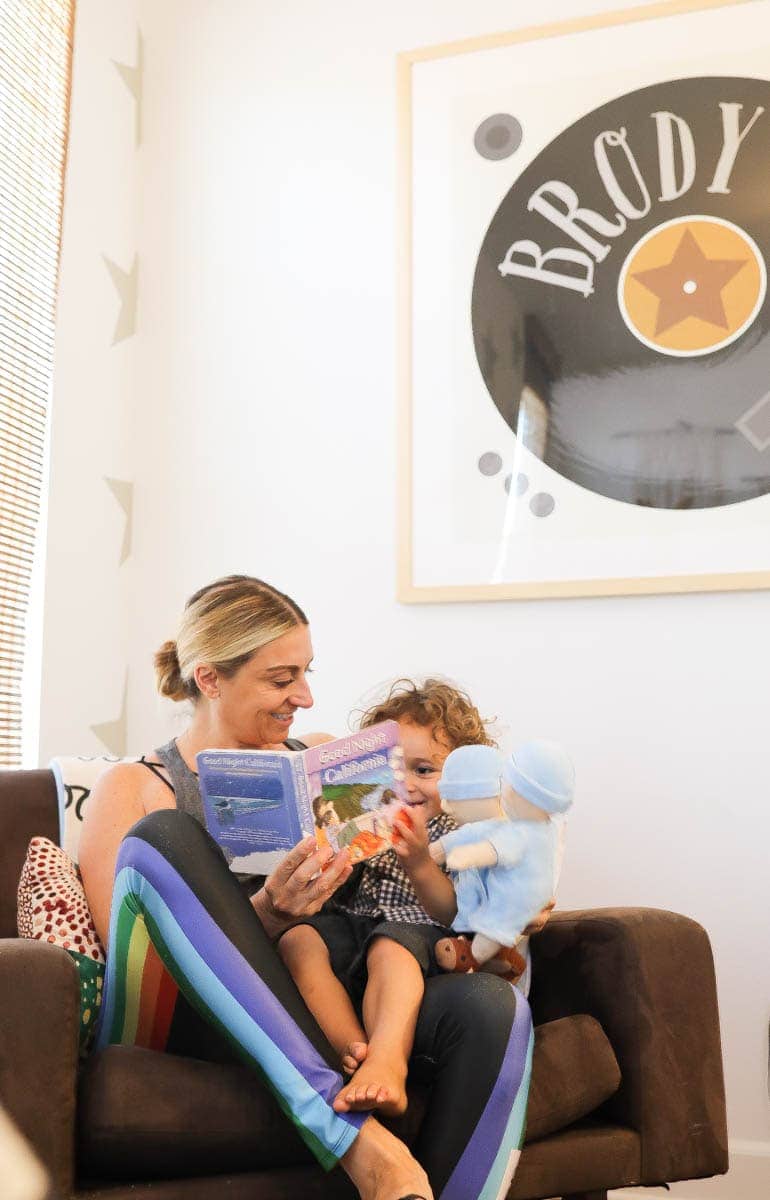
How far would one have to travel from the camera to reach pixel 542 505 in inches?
92.5

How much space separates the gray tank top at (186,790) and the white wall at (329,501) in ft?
2.34

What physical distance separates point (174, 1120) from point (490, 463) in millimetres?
1447

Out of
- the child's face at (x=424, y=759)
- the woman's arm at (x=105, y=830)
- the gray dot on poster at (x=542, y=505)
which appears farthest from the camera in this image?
the gray dot on poster at (x=542, y=505)

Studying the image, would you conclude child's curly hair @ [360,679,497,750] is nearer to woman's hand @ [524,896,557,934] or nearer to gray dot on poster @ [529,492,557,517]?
woman's hand @ [524,896,557,934]

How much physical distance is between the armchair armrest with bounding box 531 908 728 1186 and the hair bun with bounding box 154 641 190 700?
0.72 meters

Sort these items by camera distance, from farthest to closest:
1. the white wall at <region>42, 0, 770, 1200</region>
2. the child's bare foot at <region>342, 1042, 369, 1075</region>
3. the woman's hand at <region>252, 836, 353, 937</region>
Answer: the white wall at <region>42, 0, 770, 1200</region> → the woman's hand at <region>252, 836, 353, 937</region> → the child's bare foot at <region>342, 1042, 369, 1075</region>

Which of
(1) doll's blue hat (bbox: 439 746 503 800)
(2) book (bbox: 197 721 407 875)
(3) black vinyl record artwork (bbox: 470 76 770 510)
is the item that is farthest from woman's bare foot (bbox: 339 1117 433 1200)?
(3) black vinyl record artwork (bbox: 470 76 770 510)

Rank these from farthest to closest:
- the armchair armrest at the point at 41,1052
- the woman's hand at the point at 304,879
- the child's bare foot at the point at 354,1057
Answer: the woman's hand at the point at 304,879 < the child's bare foot at the point at 354,1057 < the armchair armrest at the point at 41,1052

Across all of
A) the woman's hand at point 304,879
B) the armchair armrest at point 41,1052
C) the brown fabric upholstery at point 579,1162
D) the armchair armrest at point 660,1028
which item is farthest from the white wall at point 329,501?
the armchair armrest at point 41,1052

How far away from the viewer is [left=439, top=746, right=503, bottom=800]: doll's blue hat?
1.62 metres

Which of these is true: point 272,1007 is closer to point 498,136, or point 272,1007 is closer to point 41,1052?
point 41,1052

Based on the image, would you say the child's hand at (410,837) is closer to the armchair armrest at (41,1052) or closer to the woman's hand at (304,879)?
the woman's hand at (304,879)

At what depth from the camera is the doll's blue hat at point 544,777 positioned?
1573 mm

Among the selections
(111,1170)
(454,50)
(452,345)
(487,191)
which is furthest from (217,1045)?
(454,50)
